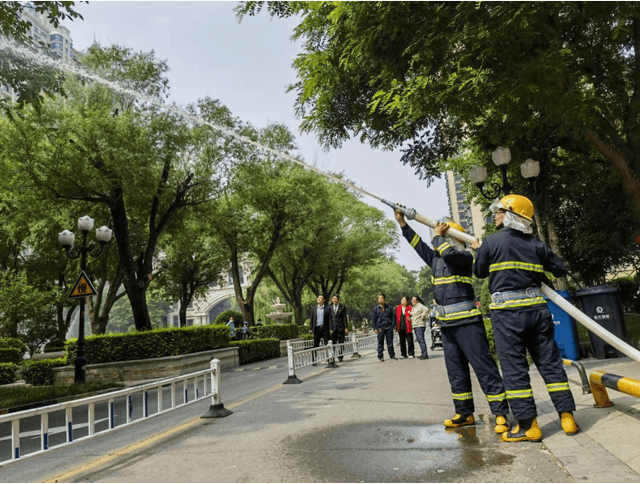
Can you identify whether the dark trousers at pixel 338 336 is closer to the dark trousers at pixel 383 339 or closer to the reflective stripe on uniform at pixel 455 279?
the dark trousers at pixel 383 339

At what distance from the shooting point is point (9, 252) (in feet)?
82.5

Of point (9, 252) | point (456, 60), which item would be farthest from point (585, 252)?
point (9, 252)

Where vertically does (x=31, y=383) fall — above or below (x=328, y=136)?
below

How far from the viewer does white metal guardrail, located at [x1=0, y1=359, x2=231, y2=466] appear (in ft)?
13.8

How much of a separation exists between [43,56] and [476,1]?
10.9 metres

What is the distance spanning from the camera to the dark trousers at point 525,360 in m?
4.05

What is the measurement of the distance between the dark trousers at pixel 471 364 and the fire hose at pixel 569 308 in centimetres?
79

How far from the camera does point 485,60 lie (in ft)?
24.4

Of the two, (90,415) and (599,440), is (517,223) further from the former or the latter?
(90,415)

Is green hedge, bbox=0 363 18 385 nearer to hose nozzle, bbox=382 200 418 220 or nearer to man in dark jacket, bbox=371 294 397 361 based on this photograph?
man in dark jacket, bbox=371 294 397 361

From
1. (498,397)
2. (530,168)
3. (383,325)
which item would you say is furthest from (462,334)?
(383,325)

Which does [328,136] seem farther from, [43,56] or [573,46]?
[43,56]

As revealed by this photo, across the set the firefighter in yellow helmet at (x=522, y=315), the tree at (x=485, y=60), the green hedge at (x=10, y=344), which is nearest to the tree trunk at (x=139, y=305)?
the green hedge at (x=10, y=344)

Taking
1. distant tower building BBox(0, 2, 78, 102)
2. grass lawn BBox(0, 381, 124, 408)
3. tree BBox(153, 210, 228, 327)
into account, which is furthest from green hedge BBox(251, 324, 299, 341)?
distant tower building BBox(0, 2, 78, 102)
